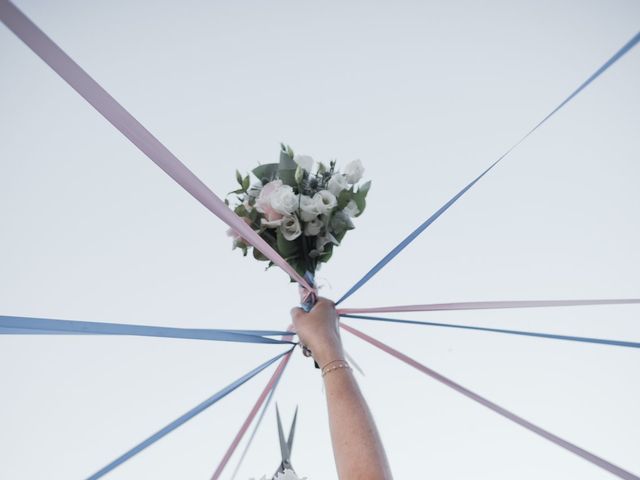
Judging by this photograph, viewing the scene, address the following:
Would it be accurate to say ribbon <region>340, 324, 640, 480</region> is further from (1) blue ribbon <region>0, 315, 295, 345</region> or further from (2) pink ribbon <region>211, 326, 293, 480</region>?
(1) blue ribbon <region>0, 315, 295, 345</region>

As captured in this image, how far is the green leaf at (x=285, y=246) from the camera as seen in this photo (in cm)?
213

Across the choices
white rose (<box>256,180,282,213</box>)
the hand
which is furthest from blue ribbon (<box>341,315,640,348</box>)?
white rose (<box>256,180,282,213</box>)

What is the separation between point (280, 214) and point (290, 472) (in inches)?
42.8

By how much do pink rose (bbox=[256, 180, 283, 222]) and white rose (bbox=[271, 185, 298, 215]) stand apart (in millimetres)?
31

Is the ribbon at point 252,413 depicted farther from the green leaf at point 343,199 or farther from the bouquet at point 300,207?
the green leaf at point 343,199

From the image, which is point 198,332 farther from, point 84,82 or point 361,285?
point 84,82

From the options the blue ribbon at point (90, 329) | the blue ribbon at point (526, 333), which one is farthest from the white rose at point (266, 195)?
the blue ribbon at point (526, 333)

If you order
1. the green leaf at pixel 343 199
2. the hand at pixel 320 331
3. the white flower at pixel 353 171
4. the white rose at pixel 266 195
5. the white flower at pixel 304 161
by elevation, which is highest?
the white flower at pixel 304 161

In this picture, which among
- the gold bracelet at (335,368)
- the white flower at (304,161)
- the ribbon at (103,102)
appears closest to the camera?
the ribbon at (103,102)

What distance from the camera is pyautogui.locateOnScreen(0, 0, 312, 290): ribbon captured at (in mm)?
986

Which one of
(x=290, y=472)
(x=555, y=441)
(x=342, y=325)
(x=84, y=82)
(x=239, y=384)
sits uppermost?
(x=84, y=82)

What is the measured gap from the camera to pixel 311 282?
2191mm

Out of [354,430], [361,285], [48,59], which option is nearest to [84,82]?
[48,59]

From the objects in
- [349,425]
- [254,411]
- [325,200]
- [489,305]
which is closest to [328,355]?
[349,425]
